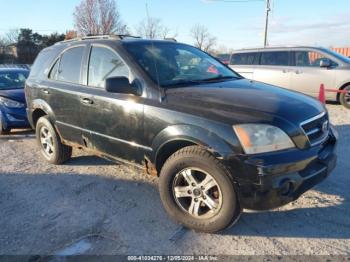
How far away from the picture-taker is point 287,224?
3428 millimetres

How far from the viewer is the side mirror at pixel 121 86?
11.9ft

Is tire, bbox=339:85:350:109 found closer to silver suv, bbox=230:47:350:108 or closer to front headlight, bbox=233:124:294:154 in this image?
silver suv, bbox=230:47:350:108

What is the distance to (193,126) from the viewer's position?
319 centimetres

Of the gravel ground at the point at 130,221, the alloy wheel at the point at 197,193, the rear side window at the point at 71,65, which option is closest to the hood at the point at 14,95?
the rear side window at the point at 71,65

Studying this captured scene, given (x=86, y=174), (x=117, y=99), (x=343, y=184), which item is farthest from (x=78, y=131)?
(x=343, y=184)

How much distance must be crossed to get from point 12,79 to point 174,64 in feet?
20.0

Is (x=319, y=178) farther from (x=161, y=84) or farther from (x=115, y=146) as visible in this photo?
(x=115, y=146)

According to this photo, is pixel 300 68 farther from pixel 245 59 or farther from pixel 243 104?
pixel 243 104

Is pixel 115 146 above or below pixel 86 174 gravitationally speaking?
above

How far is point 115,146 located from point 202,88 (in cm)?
124

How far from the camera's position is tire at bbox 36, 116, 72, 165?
17.4 ft

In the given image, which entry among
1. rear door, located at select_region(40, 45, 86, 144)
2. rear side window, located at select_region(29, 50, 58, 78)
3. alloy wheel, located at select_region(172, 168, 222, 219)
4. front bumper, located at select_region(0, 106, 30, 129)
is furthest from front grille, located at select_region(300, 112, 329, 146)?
front bumper, located at select_region(0, 106, 30, 129)

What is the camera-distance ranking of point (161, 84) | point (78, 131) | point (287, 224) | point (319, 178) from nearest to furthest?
1. point (319, 178)
2. point (287, 224)
3. point (161, 84)
4. point (78, 131)

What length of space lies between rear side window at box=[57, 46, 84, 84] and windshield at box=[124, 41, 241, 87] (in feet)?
3.00
